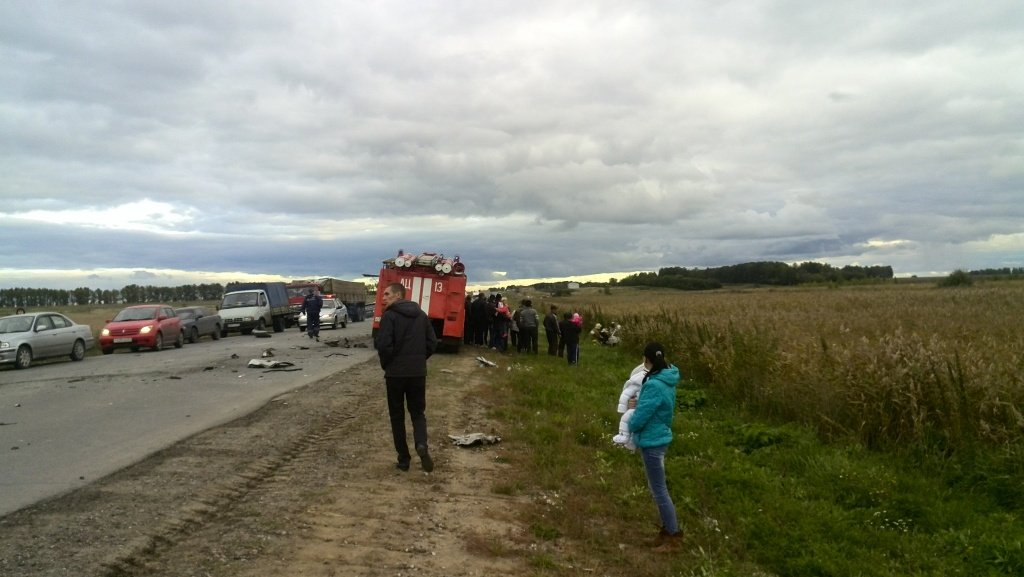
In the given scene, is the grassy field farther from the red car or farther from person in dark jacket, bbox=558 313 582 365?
the red car

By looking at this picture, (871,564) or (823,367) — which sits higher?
(823,367)

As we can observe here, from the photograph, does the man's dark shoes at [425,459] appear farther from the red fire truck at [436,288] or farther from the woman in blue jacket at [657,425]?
the red fire truck at [436,288]

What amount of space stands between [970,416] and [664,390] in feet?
15.3

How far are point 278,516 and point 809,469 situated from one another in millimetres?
5621

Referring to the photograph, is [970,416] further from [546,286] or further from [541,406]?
[546,286]

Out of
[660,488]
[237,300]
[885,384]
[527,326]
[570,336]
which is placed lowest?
[660,488]

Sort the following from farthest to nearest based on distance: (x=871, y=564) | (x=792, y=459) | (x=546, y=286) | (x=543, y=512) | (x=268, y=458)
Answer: (x=546, y=286), (x=792, y=459), (x=268, y=458), (x=543, y=512), (x=871, y=564)

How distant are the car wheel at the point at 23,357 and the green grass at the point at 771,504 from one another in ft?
52.6

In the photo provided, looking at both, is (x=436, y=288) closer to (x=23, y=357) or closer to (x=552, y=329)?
(x=552, y=329)

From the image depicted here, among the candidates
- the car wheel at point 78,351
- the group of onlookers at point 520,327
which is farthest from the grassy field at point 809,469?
the car wheel at point 78,351

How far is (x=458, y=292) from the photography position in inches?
784

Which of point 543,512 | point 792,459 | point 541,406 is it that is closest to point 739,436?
point 792,459

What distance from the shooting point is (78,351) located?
21.5 meters

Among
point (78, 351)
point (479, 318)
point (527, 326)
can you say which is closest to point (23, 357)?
point (78, 351)
